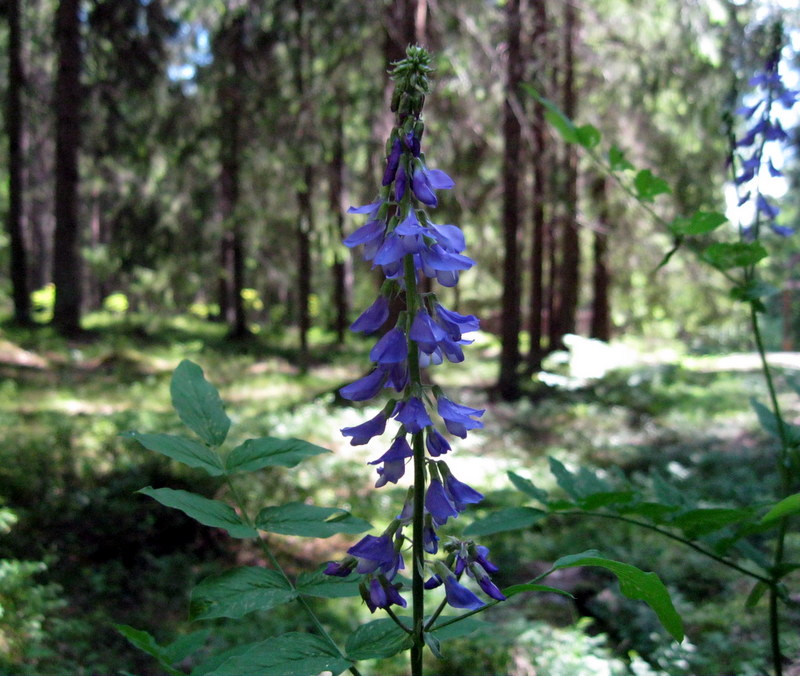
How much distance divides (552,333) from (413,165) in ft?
50.1

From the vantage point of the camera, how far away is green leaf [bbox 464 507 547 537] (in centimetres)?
169

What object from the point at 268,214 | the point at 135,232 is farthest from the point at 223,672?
the point at 135,232

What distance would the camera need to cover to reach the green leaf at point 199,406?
60.3 inches

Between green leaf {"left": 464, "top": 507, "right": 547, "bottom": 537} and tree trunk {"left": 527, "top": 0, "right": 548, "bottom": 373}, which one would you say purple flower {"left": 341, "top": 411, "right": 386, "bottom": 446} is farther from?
tree trunk {"left": 527, "top": 0, "right": 548, "bottom": 373}

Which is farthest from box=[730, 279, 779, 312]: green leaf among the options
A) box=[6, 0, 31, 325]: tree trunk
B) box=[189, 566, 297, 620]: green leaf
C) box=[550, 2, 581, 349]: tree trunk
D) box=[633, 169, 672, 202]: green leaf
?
box=[6, 0, 31, 325]: tree trunk

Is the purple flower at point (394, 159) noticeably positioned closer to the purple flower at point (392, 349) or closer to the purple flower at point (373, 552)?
the purple flower at point (392, 349)

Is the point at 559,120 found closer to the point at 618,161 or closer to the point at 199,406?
the point at 618,161

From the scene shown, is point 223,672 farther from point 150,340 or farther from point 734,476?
point 150,340

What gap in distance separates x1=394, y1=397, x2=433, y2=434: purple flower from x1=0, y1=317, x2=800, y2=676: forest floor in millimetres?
621

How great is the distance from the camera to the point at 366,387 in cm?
132

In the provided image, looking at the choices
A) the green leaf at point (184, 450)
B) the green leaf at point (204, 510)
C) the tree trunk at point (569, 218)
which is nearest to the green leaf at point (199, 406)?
the green leaf at point (184, 450)

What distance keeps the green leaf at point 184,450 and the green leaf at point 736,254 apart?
Answer: 1.64 m

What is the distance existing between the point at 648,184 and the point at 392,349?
1297 millimetres

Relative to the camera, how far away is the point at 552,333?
16141 millimetres
